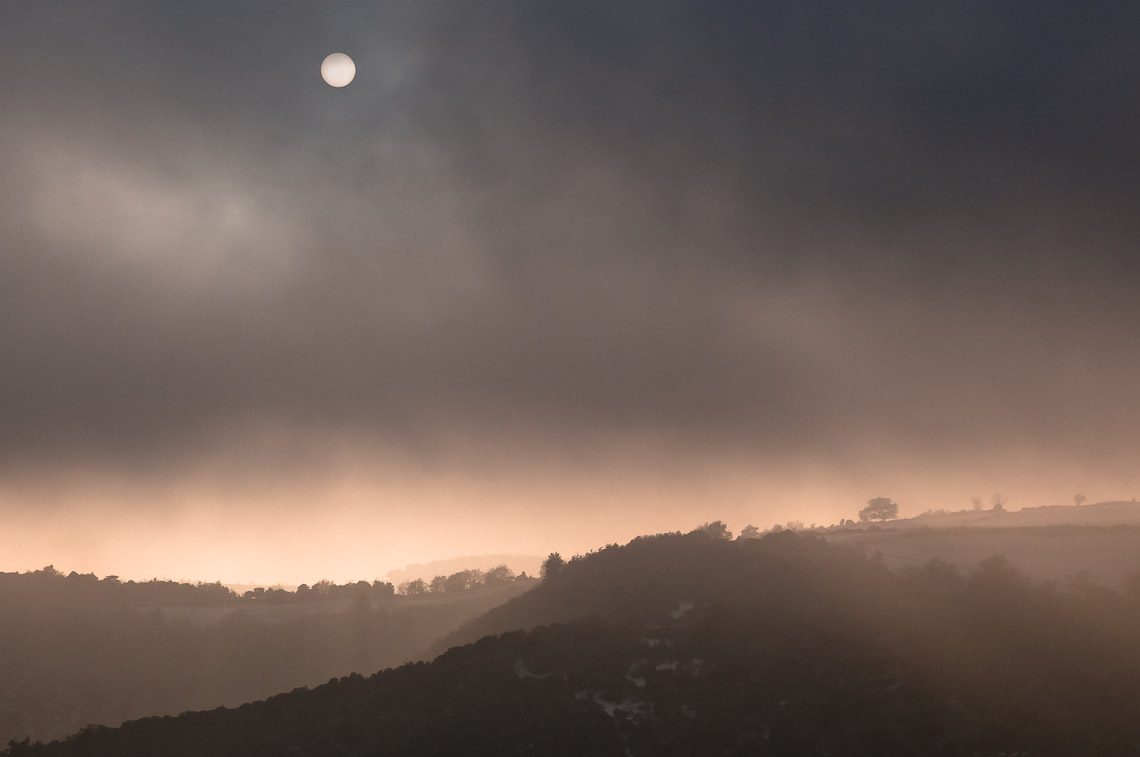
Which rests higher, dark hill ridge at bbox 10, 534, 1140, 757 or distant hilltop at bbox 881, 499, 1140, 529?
distant hilltop at bbox 881, 499, 1140, 529

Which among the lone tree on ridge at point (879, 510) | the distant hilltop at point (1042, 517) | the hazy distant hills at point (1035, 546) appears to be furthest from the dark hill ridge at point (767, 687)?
the lone tree on ridge at point (879, 510)

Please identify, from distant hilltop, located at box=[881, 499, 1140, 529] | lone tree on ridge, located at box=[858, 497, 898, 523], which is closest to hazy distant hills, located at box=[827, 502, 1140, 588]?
distant hilltop, located at box=[881, 499, 1140, 529]

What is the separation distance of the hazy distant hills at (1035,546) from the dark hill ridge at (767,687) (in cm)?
597

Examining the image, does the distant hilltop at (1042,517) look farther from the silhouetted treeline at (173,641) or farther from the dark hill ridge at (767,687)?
the silhouetted treeline at (173,641)

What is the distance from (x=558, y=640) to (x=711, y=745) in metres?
20.9

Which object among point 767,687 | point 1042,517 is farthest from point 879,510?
point 767,687

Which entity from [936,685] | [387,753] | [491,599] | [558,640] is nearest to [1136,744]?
[936,685]

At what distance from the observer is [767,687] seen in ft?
203

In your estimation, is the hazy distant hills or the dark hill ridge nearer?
the dark hill ridge

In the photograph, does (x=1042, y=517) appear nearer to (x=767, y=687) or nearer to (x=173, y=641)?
(x=767, y=687)

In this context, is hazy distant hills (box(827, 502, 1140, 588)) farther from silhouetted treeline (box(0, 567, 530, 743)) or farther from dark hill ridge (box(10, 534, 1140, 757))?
silhouetted treeline (box(0, 567, 530, 743))

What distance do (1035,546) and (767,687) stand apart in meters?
47.5

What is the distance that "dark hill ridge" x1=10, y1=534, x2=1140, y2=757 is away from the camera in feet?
173

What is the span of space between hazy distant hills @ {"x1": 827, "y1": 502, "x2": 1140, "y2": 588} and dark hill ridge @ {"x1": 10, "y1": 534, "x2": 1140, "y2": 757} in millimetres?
5974
